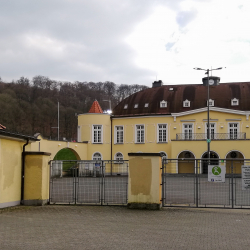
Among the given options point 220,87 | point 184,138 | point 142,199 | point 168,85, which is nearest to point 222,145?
point 184,138

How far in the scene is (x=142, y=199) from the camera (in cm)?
1380

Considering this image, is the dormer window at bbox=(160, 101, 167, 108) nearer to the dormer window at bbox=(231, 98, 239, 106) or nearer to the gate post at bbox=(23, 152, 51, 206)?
the dormer window at bbox=(231, 98, 239, 106)

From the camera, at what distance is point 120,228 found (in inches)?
394

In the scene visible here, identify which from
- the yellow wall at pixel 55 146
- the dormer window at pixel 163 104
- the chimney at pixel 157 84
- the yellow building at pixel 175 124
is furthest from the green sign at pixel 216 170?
the chimney at pixel 157 84

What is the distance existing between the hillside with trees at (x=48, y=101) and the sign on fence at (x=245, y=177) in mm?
66390

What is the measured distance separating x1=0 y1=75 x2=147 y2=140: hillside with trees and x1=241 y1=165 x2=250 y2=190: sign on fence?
2614 inches

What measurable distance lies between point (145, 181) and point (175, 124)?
33.5m

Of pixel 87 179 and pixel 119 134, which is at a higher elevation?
pixel 119 134

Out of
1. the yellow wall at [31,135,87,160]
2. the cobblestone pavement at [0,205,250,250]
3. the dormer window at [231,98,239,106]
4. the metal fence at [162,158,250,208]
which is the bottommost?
the cobblestone pavement at [0,205,250,250]

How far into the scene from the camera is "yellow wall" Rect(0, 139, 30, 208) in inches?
540

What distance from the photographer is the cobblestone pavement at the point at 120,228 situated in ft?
26.8

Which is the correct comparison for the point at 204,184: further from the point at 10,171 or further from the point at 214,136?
the point at 214,136

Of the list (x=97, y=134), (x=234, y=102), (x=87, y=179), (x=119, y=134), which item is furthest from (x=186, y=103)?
(x=87, y=179)

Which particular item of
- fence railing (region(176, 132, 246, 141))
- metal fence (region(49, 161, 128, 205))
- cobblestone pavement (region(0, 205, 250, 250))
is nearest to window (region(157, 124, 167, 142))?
fence railing (region(176, 132, 246, 141))
